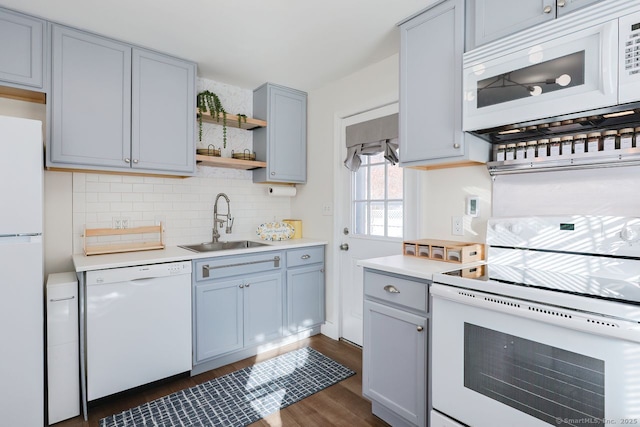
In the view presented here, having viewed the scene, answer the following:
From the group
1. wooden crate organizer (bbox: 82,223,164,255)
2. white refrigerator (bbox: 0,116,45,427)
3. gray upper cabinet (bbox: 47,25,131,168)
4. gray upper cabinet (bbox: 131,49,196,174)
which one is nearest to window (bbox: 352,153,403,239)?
gray upper cabinet (bbox: 131,49,196,174)

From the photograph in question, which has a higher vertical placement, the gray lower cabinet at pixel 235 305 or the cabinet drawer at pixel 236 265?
the cabinet drawer at pixel 236 265

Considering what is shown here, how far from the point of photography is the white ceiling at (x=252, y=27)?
6.64 ft

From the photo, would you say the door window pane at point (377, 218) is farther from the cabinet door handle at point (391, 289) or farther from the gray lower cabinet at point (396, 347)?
the cabinet door handle at point (391, 289)

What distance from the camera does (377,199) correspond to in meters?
2.89

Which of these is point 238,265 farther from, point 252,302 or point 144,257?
A: point 144,257

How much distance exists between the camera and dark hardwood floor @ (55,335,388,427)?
1.99 meters

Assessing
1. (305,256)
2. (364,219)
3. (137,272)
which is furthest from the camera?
(305,256)

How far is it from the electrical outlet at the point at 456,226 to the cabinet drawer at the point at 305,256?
1397 mm

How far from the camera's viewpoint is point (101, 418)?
79.8 inches

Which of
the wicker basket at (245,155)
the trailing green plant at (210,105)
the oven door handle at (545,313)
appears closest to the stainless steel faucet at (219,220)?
the wicker basket at (245,155)

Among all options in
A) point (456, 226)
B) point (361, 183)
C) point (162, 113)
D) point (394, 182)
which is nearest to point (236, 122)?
point (162, 113)

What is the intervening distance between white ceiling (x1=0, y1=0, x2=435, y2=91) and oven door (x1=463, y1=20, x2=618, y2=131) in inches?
25.2

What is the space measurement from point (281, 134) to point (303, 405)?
2421mm

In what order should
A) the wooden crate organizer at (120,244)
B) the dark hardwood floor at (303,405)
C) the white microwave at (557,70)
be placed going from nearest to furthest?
the white microwave at (557,70), the dark hardwood floor at (303,405), the wooden crate organizer at (120,244)
